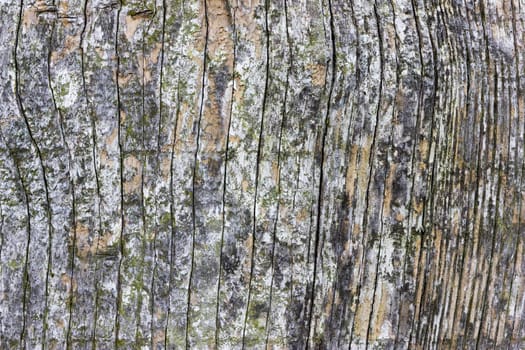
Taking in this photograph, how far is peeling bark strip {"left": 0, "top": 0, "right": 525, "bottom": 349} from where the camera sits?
1.79 metres

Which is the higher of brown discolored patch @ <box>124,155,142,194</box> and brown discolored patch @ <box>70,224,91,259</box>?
brown discolored patch @ <box>124,155,142,194</box>

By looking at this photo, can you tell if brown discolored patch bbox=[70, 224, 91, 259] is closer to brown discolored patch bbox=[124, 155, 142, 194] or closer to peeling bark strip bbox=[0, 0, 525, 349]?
peeling bark strip bbox=[0, 0, 525, 349]

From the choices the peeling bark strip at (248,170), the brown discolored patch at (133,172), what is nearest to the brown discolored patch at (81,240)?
the peeling bark strip at (248,170)

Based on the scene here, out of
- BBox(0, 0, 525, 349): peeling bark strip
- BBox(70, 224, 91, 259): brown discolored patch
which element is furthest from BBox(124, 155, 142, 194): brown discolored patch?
BBox(70, 224, 91, 259): brown discolored patch

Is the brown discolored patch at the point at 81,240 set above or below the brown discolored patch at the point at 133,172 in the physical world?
below

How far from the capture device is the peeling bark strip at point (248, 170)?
5.86 feet

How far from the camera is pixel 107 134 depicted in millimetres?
1797

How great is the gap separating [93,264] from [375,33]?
1183 mm

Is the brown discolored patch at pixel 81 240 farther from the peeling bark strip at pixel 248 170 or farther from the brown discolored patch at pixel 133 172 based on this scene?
the brown discolored patch at pixel 133 172

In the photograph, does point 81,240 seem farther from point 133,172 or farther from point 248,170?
point 248,170

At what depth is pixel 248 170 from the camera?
1834 mm

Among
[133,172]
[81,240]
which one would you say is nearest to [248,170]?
[133,172]

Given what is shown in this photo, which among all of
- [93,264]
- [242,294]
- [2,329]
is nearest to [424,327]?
[242,294]

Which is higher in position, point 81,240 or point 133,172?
point 133,172
